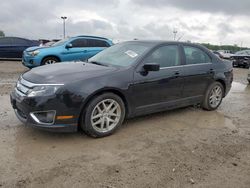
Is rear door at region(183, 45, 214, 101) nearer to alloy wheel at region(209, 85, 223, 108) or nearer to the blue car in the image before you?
alloy wheel at region(209, 85, 223, 108)

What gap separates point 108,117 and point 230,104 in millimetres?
3919

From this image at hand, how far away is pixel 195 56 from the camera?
571cm

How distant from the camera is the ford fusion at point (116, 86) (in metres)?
3.86

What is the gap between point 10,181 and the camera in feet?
9.73

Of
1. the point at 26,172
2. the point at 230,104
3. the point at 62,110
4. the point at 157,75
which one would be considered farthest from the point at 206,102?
the point at 26,172

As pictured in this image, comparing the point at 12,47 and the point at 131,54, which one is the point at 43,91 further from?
the point at 12,47

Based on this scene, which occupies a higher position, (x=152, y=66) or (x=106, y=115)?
(x=152, y=66)

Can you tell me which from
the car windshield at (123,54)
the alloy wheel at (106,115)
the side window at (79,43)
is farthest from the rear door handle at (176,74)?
the side window at (79,43)

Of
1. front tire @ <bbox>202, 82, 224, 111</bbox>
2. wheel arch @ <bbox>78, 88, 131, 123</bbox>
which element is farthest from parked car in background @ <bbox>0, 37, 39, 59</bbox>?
wheel arch @ <bbox>78, 88, 131, 123</bbox>

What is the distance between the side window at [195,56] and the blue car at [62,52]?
5.71 metres

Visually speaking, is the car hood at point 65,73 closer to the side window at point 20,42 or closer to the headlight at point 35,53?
the headlight at point 35,53

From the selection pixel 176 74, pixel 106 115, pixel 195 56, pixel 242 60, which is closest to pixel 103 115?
pixel 106 115

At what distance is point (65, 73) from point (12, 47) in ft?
41.6

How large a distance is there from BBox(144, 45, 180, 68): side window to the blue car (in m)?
5.88
